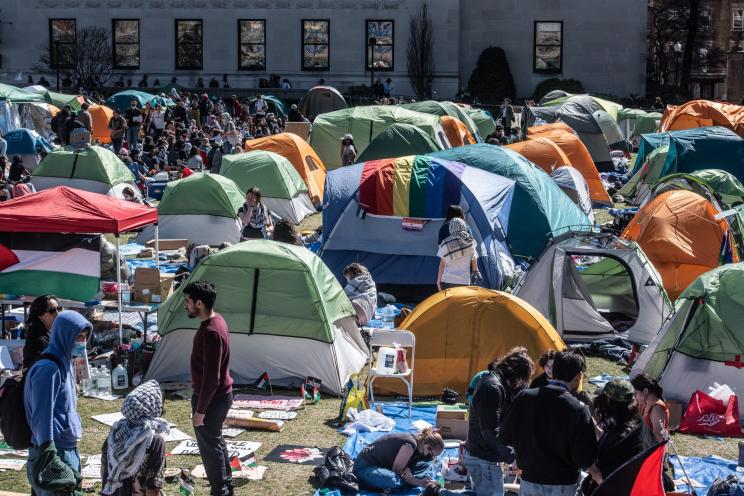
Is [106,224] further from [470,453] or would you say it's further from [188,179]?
[188,179]

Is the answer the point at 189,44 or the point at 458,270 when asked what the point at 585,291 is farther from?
the point at 189,44

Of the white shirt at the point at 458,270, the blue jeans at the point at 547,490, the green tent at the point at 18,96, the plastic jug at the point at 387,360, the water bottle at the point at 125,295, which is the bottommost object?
the plastic jug at the point at 387,360

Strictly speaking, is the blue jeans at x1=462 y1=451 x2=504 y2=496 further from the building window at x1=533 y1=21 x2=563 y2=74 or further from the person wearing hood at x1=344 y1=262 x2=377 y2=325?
the building window at x1=533 y1=21 x2=563 y2=74

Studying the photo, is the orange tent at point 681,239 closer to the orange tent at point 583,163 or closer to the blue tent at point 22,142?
the orange tent at point 583,163

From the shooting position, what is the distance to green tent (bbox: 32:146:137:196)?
21.5 metres

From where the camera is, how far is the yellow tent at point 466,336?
35.9 feet

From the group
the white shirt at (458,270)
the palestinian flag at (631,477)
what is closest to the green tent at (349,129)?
the white shirt at (458,270)

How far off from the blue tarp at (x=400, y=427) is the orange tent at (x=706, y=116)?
22.4 metres

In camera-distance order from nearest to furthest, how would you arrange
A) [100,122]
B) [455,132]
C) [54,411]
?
[54,411], [455,132], [100,122]

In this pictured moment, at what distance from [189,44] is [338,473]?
43.0 metres

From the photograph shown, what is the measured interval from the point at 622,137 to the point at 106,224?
24.5 meters

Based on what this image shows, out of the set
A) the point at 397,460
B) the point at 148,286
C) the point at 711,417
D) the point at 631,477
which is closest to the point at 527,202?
the point at 148,286

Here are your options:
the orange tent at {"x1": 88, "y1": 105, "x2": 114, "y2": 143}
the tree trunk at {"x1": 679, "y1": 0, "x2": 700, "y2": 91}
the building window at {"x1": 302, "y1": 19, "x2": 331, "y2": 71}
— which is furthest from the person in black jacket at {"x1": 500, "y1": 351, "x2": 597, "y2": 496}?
the tree trunk at {"x1": 679, "y1": 0, "x2": 700, "y2": 91}

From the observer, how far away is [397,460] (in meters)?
8.64
